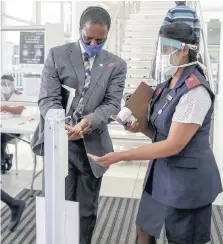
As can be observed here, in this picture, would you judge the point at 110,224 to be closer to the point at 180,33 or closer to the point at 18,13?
the point at 180,33

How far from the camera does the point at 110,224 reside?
112 inches

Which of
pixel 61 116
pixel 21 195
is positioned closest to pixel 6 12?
pixel 21 195

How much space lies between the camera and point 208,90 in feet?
4.45

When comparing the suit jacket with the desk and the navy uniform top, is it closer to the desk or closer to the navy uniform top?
the navy uniform top

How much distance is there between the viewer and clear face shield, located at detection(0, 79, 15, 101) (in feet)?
11.7

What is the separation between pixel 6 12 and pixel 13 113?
335 centimetres

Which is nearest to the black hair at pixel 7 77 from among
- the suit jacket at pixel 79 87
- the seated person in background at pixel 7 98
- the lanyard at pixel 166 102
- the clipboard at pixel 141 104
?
the seated person in background at pixel 7 98

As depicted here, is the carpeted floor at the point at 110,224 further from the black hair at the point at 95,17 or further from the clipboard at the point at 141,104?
the black hair at the point at 95,17

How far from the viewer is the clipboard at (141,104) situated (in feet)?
4.99

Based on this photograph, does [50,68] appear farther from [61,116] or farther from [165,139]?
[61,116]

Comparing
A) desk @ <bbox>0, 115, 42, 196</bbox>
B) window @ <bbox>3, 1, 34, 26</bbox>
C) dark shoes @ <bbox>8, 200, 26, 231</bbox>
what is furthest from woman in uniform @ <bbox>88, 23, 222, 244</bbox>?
window @ <bbox>3, 1, 34, 26</bbox>

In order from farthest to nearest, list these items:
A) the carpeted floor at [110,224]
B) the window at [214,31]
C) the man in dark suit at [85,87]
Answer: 1. the window at [214,31]
2. the carpeted floor at [110,224]
3. the man in dark suit at [85,87]

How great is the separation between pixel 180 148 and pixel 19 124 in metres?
2.21

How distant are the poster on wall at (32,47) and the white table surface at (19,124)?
1.83 ft
